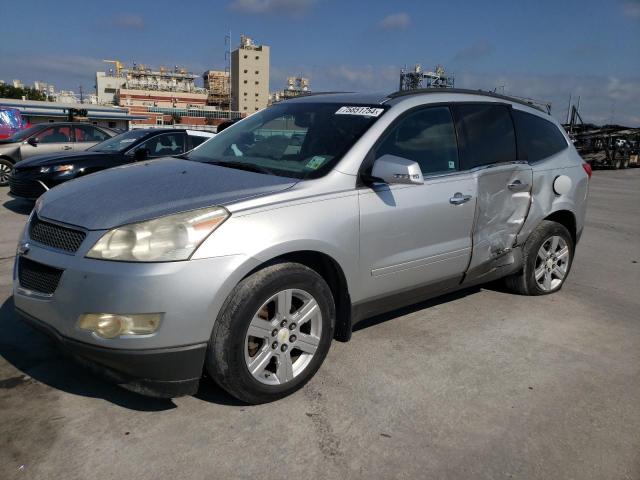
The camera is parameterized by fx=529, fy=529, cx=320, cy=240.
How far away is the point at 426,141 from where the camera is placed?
3.72m

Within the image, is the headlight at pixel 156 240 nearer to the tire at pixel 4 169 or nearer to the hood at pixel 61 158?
the hood at pixel 61 158

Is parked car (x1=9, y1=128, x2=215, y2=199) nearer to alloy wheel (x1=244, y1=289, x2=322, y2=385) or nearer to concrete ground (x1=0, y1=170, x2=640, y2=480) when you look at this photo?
concrete ground (x1=0, y1=170, x2=640, y2=480)

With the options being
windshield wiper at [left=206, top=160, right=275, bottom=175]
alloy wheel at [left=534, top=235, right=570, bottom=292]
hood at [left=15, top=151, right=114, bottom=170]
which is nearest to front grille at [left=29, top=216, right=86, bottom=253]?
windshield wiper at [left=206, top=160, right=275, bottom=175]

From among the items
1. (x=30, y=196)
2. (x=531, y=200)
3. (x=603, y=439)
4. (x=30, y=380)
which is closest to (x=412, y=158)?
(x=531, y=200)

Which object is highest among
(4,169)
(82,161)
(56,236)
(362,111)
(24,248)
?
(362,111)

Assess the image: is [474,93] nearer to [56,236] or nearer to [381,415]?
[381,415]

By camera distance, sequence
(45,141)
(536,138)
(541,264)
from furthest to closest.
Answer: (45,141) → (541,264) → (536,138)

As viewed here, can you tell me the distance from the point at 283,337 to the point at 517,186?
2.46 metres

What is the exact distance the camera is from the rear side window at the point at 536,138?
4.49 metres

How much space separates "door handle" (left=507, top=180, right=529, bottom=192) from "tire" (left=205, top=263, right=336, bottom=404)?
6.54 ft

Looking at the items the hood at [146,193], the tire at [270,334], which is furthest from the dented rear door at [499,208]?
the hood at [146,193]

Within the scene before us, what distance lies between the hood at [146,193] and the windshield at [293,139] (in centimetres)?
23

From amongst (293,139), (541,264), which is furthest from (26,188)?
(541,264)

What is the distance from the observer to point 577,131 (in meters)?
24.7
